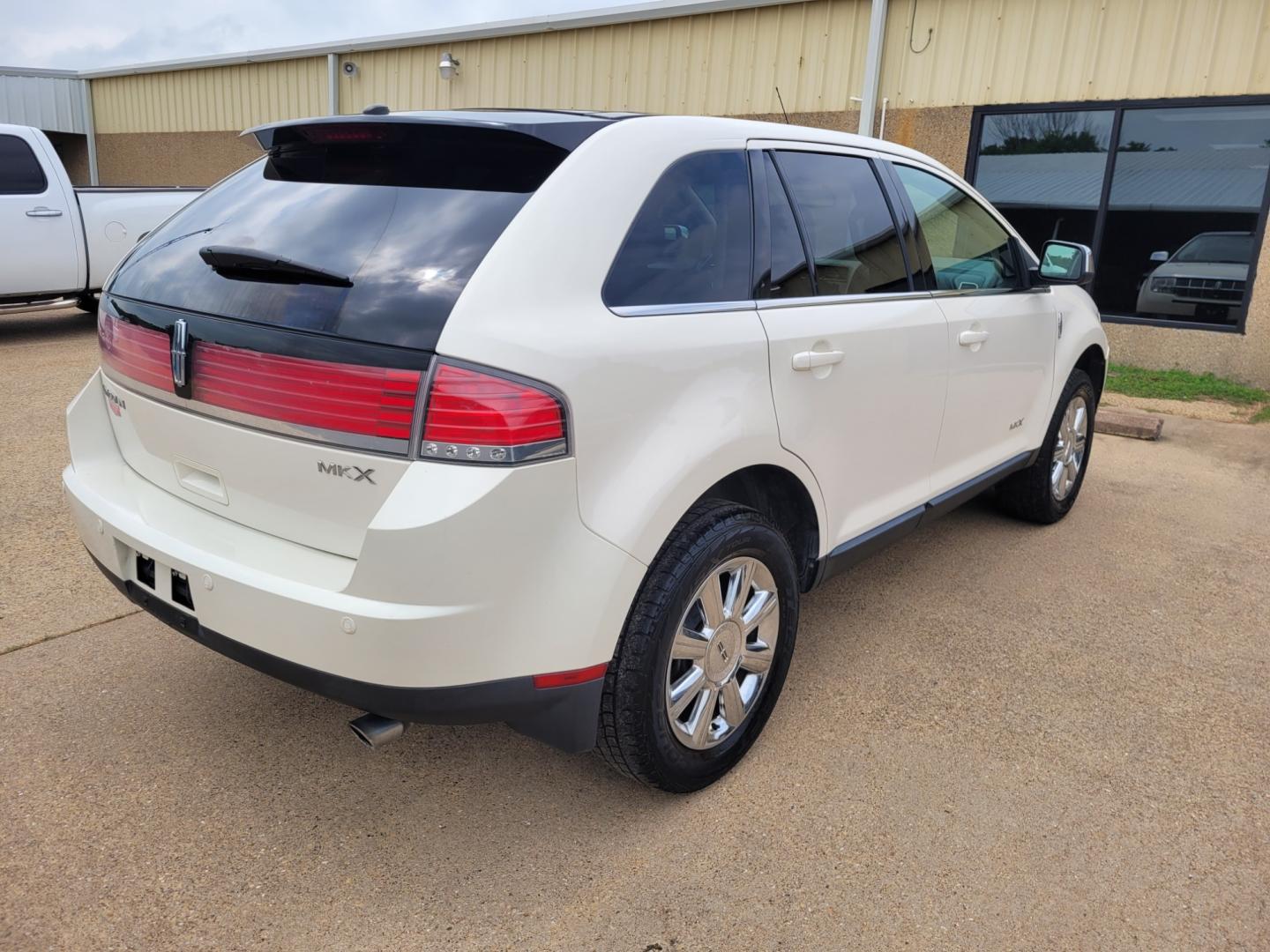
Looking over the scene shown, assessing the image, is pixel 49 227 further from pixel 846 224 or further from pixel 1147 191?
pixel 1147 191

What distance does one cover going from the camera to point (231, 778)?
2.64 meters

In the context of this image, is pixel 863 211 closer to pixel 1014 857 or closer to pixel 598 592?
pixel 598 592

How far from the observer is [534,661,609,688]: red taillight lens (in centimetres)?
214

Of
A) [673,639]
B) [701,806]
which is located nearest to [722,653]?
[673,639]

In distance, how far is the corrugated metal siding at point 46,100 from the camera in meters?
20.1

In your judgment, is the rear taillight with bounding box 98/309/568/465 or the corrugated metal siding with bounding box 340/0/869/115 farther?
the corrugated metal siding with bounding box 340/0/869/115

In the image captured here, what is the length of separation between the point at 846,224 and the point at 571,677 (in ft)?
5.86

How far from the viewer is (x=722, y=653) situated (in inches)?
104

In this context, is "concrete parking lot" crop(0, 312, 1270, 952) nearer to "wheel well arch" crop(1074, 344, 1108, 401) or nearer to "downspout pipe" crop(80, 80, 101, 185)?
"wheel well arch" crop(1074, 344, 1108, 401)

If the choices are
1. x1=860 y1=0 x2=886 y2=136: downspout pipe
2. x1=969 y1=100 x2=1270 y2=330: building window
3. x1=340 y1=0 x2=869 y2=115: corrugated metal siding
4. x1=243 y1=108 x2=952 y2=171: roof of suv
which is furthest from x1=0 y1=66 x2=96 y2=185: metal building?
x1=243 y1=108 x2=952 y2=171: roof of suv

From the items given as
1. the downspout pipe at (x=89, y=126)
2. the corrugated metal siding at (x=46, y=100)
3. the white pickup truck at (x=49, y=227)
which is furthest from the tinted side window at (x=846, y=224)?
the corrugated metal siding at (x=46, y=100)

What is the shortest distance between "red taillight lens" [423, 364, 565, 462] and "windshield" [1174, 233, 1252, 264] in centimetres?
874

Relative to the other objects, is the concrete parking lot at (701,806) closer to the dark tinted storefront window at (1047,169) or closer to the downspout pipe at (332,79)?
the dark tinted storefront window at (1047,169)

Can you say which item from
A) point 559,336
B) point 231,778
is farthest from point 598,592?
point 231,778
